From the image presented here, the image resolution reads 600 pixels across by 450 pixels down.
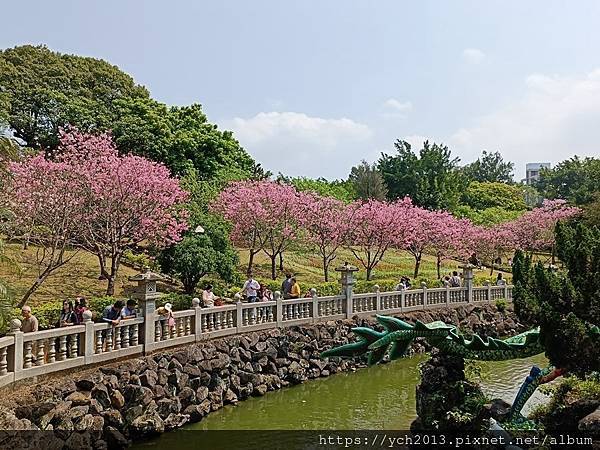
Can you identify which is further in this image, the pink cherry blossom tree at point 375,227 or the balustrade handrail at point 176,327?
the pink cherry blossom tree at point 375,227

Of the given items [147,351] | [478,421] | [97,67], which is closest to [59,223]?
[147,351]

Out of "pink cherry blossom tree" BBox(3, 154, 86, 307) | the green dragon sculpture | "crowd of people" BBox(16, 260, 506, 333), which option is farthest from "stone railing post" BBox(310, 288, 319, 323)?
the green dragon sculpture

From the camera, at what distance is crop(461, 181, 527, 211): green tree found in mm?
57800

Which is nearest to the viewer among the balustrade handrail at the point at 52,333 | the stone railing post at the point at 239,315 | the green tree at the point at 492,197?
the balustrade handrail at the point at 52,333

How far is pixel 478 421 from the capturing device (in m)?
9.97

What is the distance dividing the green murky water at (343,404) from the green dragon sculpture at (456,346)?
3.18 ft

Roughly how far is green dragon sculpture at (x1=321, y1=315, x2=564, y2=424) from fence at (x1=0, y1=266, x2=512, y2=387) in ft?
14.9

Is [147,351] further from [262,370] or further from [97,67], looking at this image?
[97,67]

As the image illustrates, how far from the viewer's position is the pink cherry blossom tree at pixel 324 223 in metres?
28.2

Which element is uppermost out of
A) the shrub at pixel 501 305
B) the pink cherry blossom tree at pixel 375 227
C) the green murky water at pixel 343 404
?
the pink cherry blossom tree at pixel 375 227

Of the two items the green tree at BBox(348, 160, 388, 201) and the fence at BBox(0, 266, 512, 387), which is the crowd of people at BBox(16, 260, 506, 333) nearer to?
→ the fence at BBox(0, 266, 512, 387)

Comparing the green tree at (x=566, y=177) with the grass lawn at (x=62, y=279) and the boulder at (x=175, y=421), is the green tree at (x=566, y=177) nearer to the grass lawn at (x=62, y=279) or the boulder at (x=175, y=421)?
the grass lawn at (x=62, y=279)

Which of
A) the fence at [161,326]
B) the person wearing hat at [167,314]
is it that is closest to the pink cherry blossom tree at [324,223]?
the fence at [161,326]

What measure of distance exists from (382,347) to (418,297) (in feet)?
39.8
